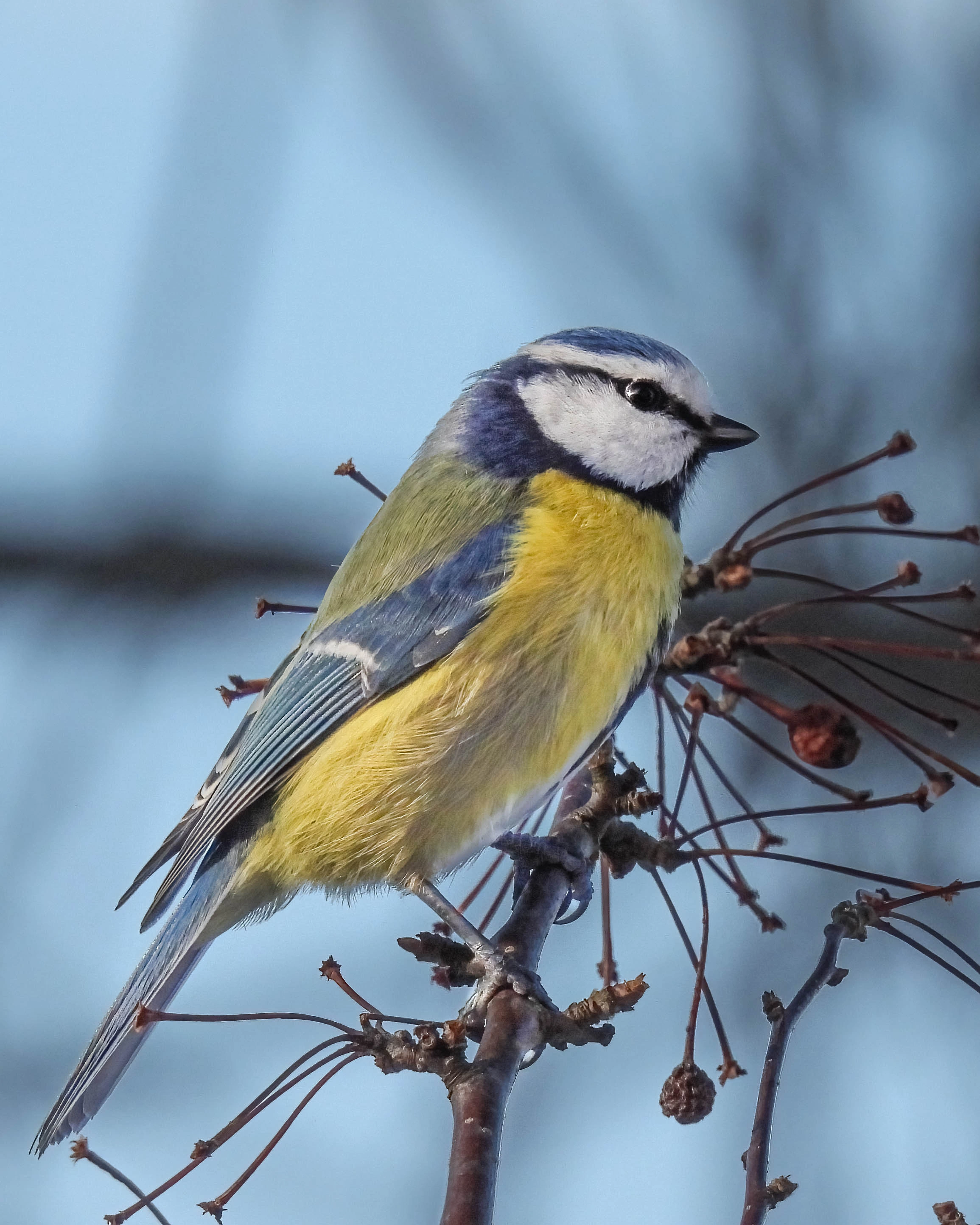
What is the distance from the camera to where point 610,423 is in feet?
7.59

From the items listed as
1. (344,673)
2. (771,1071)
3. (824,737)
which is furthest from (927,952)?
(344,673)

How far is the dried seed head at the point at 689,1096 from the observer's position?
1672 mm

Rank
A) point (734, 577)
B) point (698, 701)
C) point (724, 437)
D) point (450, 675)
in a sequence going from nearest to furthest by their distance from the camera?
point (698, 701)
point (734, 577)
point (450, 675)
point (724, 437)

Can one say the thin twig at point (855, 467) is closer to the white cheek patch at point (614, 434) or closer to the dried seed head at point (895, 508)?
the dried seed head at point (895, 508)

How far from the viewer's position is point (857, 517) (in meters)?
3.28

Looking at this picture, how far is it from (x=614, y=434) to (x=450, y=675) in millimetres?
578

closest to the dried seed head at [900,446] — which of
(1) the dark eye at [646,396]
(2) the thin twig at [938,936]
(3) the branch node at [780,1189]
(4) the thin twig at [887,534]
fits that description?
(4) the thin twig at [887,534]

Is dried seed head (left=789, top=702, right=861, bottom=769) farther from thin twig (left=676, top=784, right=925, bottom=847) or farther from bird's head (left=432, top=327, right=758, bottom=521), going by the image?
bird's head (left=432, top=327, right=758, bottom=521)

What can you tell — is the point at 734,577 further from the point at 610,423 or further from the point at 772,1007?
the point at 772,1007

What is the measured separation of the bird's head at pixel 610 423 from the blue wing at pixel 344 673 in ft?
0.76

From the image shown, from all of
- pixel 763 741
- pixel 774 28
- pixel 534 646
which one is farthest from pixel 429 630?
pixel 774 28

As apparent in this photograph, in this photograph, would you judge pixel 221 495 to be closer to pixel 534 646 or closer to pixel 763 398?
pixel 534 646

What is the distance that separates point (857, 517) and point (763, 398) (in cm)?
38

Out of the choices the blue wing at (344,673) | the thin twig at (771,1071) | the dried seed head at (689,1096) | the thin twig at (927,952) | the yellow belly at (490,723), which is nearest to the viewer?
the thin twig at (771,1071)
